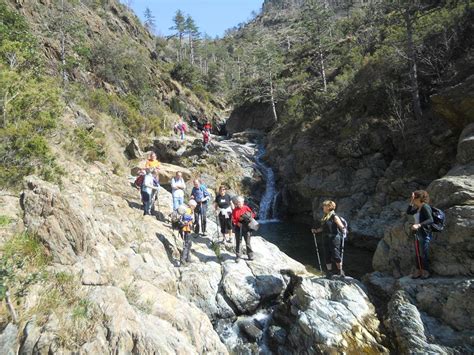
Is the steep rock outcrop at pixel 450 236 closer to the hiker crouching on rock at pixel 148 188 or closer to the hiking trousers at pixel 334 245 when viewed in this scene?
the hiking trousers at pixel 334 245

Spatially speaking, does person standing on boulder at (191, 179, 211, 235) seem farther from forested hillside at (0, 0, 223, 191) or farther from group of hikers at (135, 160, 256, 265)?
forested hillside at (0, 0, 223, 191)

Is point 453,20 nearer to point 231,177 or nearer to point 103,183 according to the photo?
point 231,177

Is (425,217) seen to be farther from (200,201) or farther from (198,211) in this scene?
(198,211)

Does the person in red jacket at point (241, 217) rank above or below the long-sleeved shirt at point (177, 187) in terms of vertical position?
below

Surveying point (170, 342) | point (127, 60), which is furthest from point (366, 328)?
point (127, 60)

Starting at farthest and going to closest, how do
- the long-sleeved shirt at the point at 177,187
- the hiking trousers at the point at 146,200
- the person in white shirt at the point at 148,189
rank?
the long-sleeved shirt at the point at 177,187
the hiking trousers at the point at 146,200
the person in white shirt at the point at 148,189

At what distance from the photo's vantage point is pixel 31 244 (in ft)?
21.3

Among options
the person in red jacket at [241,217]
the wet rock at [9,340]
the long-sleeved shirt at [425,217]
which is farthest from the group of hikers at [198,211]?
the wet rock at [9,340]

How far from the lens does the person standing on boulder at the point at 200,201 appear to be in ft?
40.1

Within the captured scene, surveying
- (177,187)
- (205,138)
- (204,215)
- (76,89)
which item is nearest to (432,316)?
(204,215)

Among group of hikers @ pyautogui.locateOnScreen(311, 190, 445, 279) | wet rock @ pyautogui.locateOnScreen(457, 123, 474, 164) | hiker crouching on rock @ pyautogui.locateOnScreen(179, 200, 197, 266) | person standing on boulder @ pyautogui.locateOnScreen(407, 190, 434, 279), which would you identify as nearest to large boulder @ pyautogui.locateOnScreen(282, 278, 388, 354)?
group of hikers @ pyautogui.locateOnScreen(311, 190, 445, 279)

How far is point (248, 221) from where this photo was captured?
1035cm

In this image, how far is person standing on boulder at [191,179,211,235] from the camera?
40.1 feet

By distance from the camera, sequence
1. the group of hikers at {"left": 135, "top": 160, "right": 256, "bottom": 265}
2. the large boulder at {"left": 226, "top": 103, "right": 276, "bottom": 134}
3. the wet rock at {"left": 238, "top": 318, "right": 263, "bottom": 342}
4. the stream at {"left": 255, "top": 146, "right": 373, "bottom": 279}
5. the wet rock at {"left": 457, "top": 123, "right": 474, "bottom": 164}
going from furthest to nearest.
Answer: the large boulder at {"left": 226, "top": 103, "right": 276, "bottom": 134}, the stream at {"left": 255, "top": 146, "right": 373, "bottom": 279}, the wet rock at {"left": 457, "top": 123, "right": 474, "bottom": 164}, the group of hikers at {"left": 135, "top": 160, "right": 256, "bottom": 265}, the wet rock at {"left": 238, "top": 318, "right": 263, "bottom": 342}
